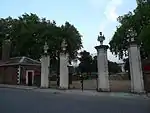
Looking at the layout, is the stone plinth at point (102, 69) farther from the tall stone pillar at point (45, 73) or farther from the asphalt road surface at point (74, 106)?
the tall stone pillar at point (45, 73)

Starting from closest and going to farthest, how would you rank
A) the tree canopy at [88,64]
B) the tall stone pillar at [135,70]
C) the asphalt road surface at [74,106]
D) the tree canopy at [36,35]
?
the asphalt road surface at [74,106] < the tall stone pillar at [135,70] < the tree canopy at [36,35] < the tree canopy at [88,64]

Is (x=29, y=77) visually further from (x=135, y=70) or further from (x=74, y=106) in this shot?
(x=74, y=106)

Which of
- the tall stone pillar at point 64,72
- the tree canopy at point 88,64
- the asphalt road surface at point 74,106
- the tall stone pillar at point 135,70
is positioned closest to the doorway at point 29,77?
the tall stone pillar at point 64,72

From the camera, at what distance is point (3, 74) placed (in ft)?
131

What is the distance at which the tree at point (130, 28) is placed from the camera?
115 feet

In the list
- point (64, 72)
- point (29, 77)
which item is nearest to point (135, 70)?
point (64, 72)

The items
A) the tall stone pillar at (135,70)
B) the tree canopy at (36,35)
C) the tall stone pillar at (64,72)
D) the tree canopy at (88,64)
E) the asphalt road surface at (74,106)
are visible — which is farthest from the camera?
the tree canopy at (88,64)

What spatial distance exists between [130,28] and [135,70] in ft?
72.9

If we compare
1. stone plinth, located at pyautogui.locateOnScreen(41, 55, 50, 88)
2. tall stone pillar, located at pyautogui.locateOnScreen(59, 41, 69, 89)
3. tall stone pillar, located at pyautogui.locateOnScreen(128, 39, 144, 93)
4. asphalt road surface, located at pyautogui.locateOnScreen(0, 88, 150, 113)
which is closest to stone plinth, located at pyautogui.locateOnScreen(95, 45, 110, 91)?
tall stone pillar, located at pyautogui.locateOnScreen(128, 39, 144, 93)

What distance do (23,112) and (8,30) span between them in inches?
1767

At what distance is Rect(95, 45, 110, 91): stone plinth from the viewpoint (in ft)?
70.5

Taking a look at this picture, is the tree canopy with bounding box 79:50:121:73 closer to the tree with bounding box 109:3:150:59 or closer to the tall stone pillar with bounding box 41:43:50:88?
the tree with bounding box 109:3:150:59

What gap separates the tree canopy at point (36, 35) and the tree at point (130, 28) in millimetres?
7870

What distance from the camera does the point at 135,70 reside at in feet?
66.4
